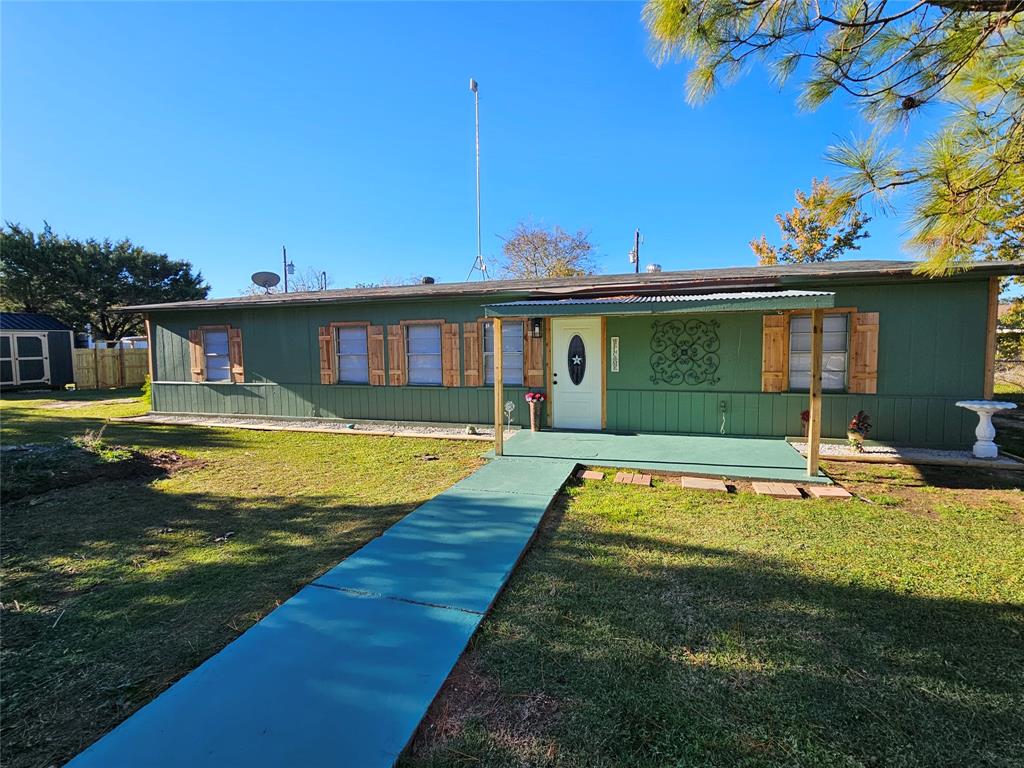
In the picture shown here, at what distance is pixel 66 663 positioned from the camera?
7.52 ft

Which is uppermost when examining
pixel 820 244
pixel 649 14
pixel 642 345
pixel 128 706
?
pixel 820 244

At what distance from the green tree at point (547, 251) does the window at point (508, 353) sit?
15.6 m

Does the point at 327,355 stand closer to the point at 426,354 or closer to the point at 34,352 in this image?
the point at 426,354

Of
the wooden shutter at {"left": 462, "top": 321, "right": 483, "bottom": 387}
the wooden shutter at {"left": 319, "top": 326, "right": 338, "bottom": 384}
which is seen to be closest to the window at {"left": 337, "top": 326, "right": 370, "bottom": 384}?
the wooden shutter at {"left": 319, "top": 326, "right": 338, "bottom": 384}

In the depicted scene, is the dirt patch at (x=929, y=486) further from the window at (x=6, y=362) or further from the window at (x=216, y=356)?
the window at (x=6, y=362)

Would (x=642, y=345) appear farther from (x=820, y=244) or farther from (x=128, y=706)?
(x=820, y=244)

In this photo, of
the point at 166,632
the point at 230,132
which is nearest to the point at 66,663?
the point at 166,632

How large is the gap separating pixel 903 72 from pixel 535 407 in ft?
19.1

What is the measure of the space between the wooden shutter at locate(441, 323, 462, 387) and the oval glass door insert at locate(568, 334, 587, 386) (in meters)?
2.09

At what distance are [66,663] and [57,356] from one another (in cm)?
2162

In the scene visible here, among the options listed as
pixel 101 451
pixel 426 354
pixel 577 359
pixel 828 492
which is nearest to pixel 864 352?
pixel 828 492

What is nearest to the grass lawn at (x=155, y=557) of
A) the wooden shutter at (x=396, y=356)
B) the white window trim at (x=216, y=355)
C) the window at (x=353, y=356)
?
the wooden shutter at (x=396, y=356)

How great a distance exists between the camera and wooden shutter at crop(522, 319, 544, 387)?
8102 mm

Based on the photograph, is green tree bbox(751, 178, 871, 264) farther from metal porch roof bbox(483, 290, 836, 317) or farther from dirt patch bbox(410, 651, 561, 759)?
dirt patch bbox(410, 651, 561, 759)
